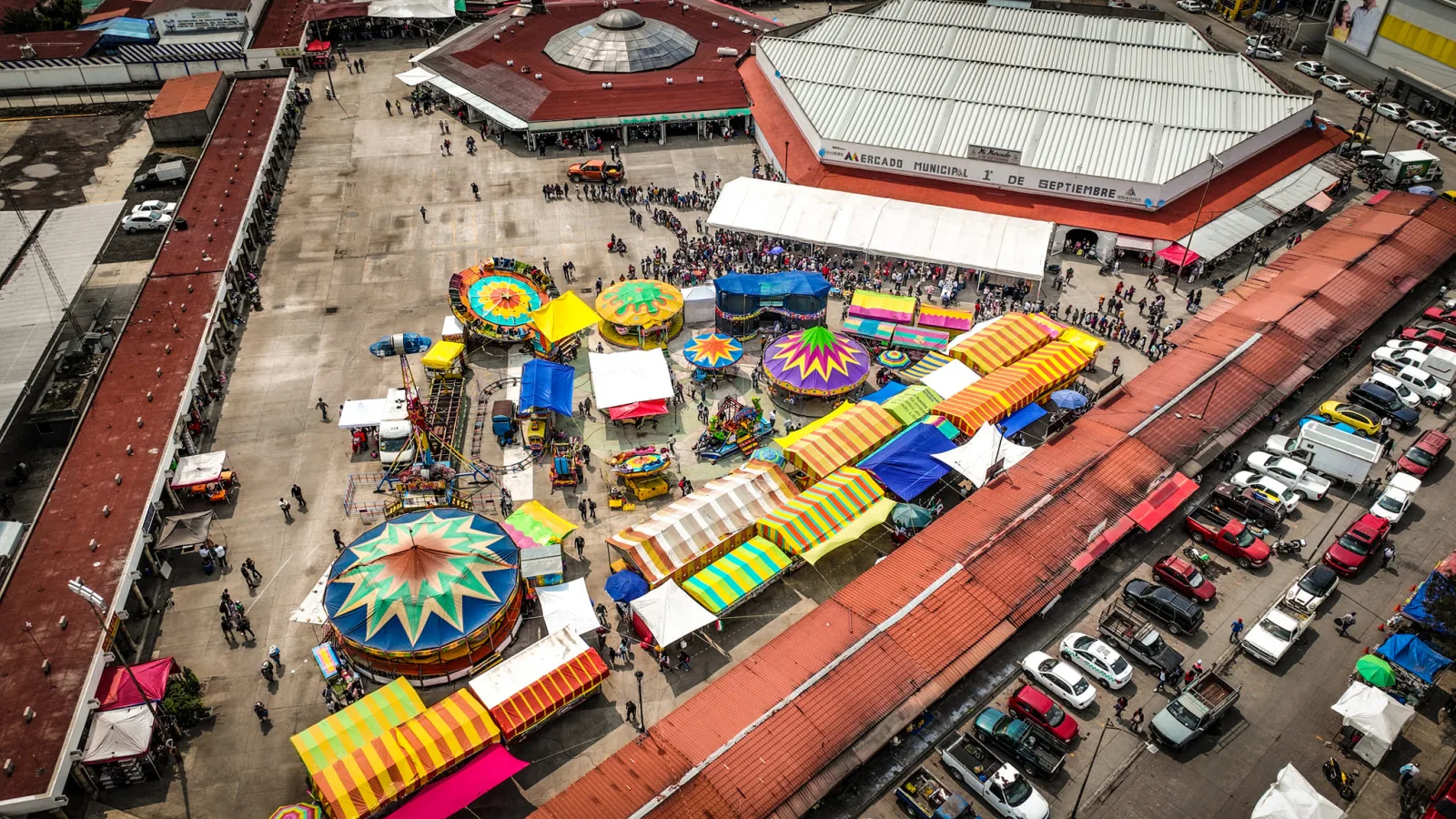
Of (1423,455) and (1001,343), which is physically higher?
(1001,343)

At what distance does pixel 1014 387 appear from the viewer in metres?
47.8

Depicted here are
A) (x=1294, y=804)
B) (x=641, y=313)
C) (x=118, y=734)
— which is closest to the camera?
(x=1294, y=804)

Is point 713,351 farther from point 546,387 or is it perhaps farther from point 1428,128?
point 1428,128

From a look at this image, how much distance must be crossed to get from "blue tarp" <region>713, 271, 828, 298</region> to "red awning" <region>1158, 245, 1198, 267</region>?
70.4 ft

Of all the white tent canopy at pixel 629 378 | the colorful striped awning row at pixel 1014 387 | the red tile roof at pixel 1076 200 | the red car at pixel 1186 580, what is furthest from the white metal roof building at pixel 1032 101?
the red car at pixel 1186 580

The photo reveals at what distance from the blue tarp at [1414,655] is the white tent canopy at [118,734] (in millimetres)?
44007

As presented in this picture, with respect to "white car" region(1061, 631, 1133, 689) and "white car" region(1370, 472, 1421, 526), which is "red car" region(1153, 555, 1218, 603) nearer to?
"white car" region(1061, 631, 1133, 689)

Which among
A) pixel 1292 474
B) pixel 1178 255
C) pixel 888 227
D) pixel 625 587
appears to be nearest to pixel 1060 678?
pixel 625 587

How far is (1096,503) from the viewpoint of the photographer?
134 feet

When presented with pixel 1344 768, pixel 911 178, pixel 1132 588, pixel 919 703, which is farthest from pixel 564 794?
pixel 911 178

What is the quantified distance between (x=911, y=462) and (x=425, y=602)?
854 inches

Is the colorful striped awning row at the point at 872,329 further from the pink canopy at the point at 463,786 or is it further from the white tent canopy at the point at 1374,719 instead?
the pink canopy at the point at 463,786

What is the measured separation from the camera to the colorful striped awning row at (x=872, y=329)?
53.6 metres

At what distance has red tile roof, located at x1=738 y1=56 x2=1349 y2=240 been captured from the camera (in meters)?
61.2
